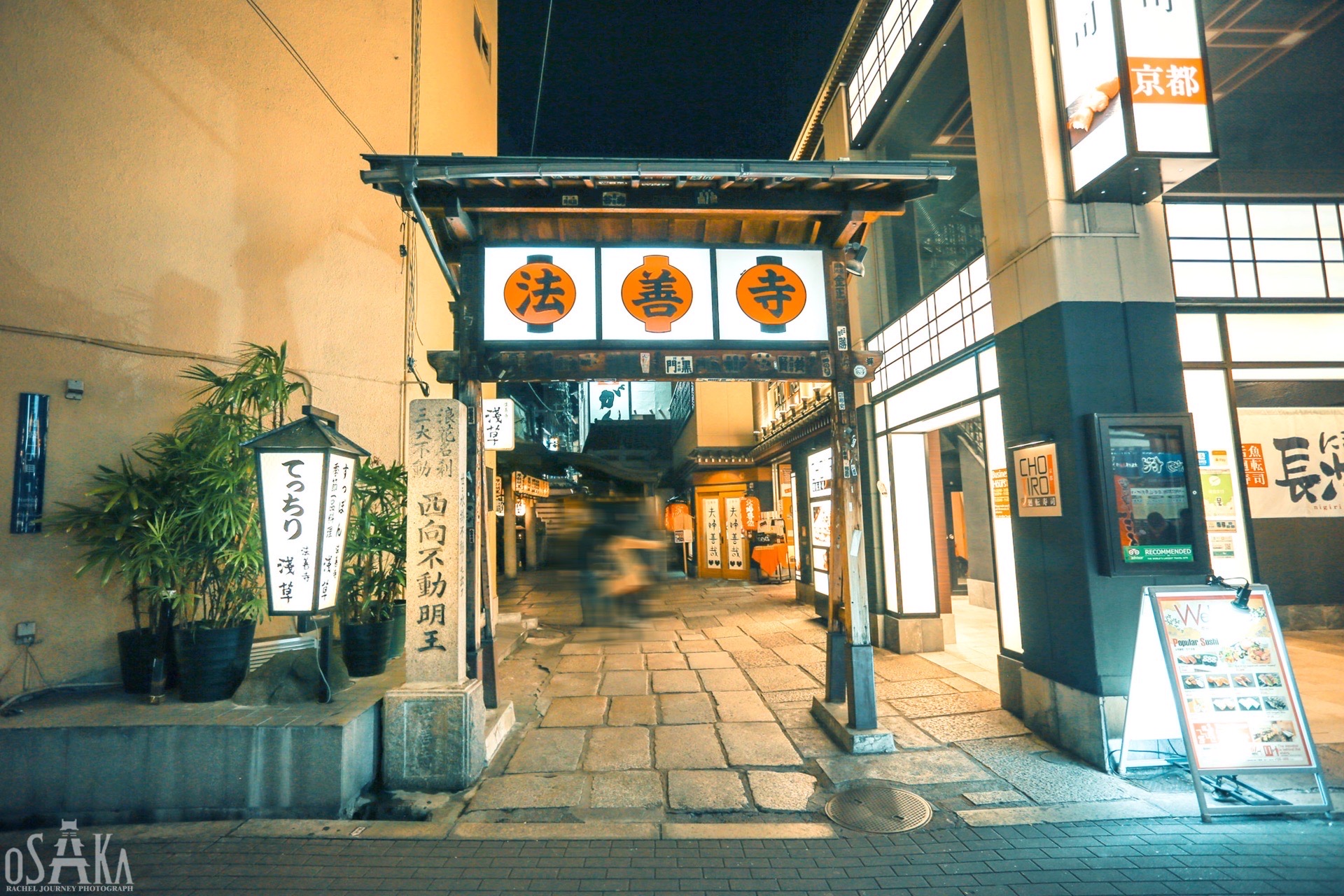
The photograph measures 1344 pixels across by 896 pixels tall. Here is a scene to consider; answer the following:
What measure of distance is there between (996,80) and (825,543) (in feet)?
24.6

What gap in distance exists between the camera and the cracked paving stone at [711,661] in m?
8.45

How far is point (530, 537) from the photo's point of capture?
25.0 m

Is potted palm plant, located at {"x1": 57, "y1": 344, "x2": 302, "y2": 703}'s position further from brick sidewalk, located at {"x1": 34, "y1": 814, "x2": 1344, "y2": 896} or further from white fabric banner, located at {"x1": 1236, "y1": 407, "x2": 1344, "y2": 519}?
white fabric banner, located at {"x1": 1236, "y1": 407, "x2": 1344, "y2": 519}

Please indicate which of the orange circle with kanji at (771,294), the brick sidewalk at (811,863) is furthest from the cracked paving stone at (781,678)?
the orange circle with kanji at (771,294)

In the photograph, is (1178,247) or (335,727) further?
(1178,247)

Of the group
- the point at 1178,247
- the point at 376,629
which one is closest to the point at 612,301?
the point at 376,629

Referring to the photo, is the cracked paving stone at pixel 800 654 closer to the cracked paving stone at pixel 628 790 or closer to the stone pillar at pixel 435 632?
the cracked paving stone at pixel 628 790

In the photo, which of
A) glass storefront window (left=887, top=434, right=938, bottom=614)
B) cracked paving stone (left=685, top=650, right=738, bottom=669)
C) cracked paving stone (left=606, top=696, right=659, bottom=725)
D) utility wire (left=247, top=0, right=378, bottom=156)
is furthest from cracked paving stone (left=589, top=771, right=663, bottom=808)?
utility wire (left=247, top=0, right=378, bottom=156)

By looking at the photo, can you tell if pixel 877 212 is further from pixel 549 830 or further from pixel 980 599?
pixel 980 599

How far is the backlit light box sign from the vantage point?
480 cm

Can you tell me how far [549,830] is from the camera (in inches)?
165

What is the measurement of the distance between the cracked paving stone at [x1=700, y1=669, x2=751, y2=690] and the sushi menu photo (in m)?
4.39

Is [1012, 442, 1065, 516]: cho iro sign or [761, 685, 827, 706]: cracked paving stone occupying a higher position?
[1012, 442, 1065, 516]: cho iro sign

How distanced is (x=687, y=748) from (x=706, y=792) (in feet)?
2.99
